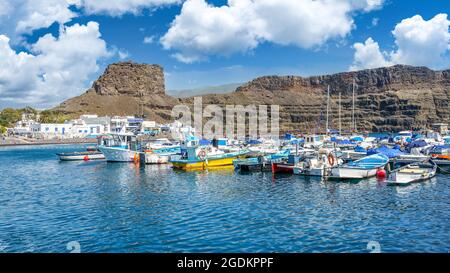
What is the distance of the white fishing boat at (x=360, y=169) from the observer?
137 ft

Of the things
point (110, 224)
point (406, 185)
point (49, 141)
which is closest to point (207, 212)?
point (110, 224)

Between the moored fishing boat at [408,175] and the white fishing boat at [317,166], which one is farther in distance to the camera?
the white fishing boat at [317,166]

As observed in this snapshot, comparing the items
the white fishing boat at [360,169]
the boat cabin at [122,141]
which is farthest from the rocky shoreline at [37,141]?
the white fishing boat at [360,169]

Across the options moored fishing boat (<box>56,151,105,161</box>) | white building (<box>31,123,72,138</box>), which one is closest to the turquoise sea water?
moored fishing boat (<box>56,151,105,161</box>)

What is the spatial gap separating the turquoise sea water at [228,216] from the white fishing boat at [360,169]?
75.8 inches

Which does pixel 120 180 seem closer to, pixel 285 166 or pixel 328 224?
pixel 285 166

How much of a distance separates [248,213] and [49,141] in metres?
170

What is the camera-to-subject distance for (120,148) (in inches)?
2827

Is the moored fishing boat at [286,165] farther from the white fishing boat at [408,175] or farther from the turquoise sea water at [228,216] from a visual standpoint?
the white fishing boat at [408,175]

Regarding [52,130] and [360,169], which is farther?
[52,130]

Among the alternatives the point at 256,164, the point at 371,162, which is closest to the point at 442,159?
the point at 371,162

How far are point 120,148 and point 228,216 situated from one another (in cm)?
5039

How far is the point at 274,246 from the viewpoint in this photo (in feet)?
62.1

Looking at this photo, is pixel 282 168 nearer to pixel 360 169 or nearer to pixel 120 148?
pixel 360 169
